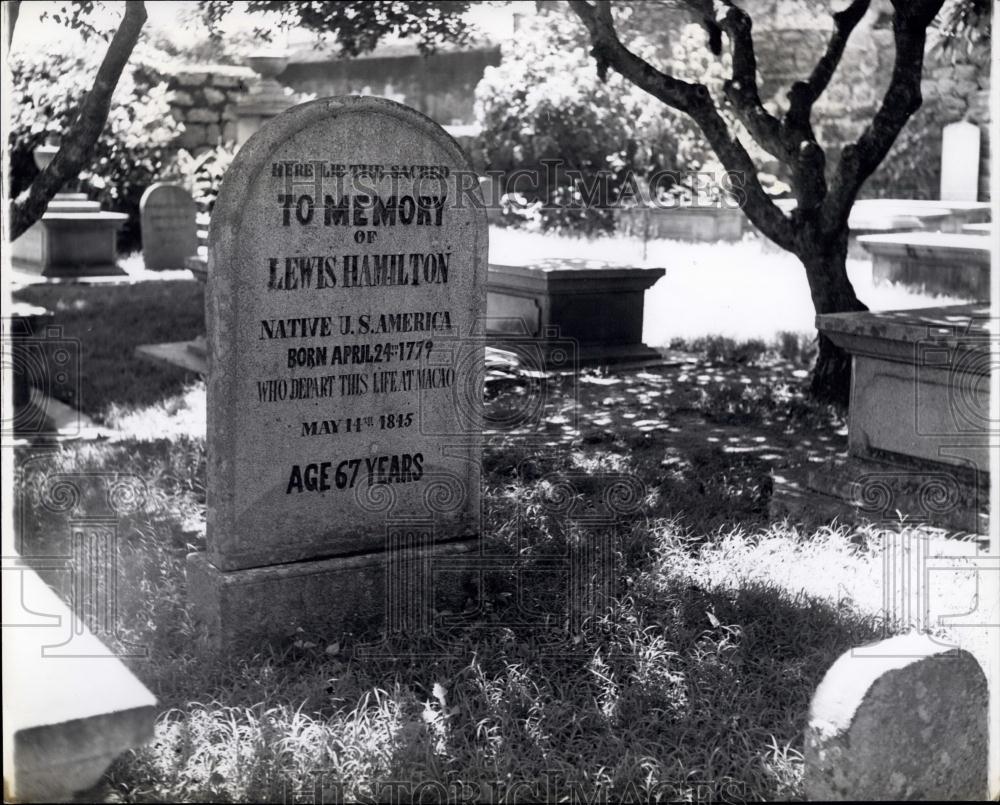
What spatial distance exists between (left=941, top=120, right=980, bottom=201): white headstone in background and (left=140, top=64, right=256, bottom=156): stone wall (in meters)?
11.4

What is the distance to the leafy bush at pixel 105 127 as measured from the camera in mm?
16047

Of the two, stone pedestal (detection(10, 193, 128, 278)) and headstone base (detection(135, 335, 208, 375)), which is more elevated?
stone pedestal (detection(10, 193, 128, 278))

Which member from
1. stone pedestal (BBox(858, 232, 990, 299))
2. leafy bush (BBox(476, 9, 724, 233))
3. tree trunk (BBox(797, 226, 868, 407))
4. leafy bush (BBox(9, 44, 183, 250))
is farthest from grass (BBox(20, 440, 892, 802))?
leafy bush (BBox(476, 9, 724, 233))

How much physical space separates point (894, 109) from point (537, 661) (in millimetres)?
5185

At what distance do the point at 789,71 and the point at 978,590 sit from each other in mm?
17975

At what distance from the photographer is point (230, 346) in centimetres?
425

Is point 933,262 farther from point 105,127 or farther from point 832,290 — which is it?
point 105,127

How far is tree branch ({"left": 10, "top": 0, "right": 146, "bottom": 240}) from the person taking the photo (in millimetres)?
6496

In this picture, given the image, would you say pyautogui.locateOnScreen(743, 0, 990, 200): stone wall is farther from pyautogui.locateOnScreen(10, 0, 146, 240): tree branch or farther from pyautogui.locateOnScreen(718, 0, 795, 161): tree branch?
pyautogui.locateOnScreen(10, 0, 146, 240): tree branch

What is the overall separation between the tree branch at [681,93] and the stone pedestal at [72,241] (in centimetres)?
811

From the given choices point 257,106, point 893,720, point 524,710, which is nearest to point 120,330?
point 524,710

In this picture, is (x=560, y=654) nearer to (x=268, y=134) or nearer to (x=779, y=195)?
(x=268, y=134)

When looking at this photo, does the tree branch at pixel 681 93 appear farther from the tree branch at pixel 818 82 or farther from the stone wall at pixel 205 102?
the stone wall at pixel 205 102

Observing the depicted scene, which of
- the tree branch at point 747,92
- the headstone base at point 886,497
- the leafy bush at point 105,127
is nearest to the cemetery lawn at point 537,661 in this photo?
the headstone base at point 886,497
